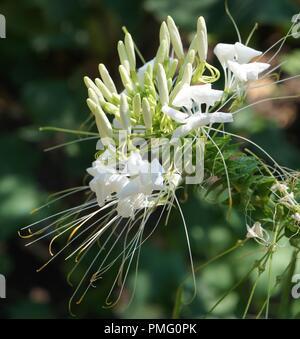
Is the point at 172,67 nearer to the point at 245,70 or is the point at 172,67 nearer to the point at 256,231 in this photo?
the point at 245,70

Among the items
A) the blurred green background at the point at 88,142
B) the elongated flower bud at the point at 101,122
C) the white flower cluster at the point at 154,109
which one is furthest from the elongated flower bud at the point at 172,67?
the blurred green background at the point at 88,142

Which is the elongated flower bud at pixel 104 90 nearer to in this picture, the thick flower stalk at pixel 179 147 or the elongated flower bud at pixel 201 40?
the thick flower stalk at pixel 179 147

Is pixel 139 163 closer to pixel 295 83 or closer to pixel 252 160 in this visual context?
pixel 252 160

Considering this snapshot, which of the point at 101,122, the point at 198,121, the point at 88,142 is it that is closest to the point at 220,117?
the point at 198,121

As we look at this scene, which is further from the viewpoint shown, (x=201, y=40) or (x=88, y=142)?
(x=88, y=142)

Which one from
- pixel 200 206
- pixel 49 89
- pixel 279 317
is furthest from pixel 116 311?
pixel 279 317

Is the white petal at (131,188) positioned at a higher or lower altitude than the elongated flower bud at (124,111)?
lower

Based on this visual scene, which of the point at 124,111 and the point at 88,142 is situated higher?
the point at 124,111
